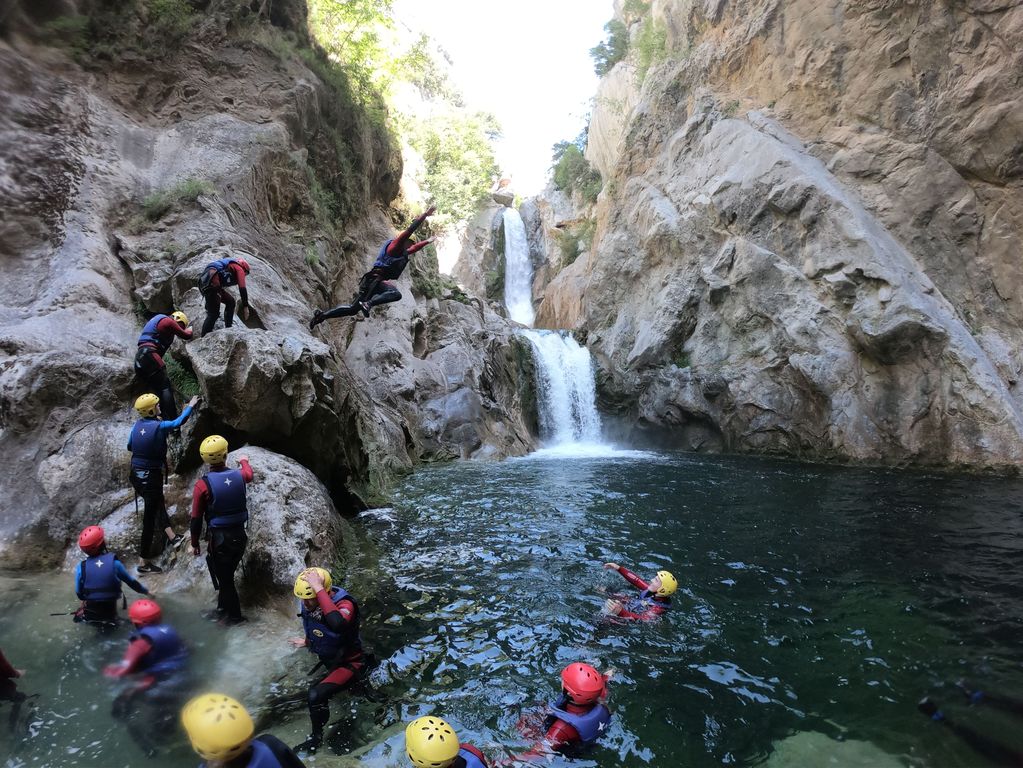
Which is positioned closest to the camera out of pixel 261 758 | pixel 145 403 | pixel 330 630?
pixel 261 758

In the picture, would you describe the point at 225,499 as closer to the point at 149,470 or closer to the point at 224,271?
the point at 149,470

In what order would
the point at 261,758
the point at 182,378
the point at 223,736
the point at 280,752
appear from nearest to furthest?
the point at 223,736 → the point at 261,758 → the point at 280,752 → the point at 182,378

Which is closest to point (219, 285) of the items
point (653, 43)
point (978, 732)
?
point (978, 732)

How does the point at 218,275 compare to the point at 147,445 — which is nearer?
the point at 147,445

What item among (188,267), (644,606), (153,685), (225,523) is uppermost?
(188,267)

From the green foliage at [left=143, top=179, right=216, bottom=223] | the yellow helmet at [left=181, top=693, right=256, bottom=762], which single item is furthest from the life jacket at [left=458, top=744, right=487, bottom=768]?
the green foliage at [left=143, top=179, right=216, bottom=223]

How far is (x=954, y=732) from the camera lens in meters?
3.89

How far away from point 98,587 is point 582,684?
14.3 ft

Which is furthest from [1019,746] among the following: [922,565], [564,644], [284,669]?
[284,669]

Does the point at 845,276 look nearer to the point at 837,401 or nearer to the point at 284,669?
the point at 837,401

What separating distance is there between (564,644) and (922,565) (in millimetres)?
5250

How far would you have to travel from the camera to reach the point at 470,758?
3.22 meters

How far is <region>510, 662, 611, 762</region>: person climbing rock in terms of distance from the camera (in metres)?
3.89

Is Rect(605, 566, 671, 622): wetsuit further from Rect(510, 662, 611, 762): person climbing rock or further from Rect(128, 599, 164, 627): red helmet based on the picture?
Rect(128, 599, 164, 627): red helmet
